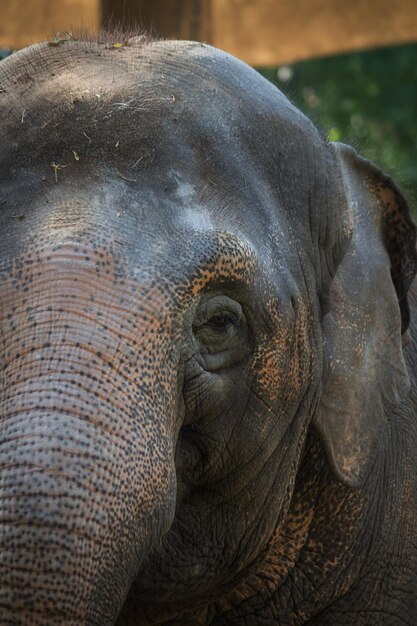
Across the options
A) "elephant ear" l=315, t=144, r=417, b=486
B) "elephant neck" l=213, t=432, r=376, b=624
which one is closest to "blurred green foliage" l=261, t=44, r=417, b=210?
"elephant ear" l=315, t=144, r=417, b=486

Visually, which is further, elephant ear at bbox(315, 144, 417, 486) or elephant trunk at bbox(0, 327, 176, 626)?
elephant ear at bbox(315, 144, 417, 486)

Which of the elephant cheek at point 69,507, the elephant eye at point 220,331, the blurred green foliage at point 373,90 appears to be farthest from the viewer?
the blurred green foliage at point 373,90

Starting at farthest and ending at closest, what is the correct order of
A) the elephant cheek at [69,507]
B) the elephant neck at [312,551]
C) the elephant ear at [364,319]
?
the elephant neck at [312,551] → the elephant ear at [364,319] → the elephant cheek at [69,507]

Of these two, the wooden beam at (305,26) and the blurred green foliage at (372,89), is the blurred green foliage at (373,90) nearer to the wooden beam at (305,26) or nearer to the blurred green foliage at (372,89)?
the blurred green foliage at (372,89)

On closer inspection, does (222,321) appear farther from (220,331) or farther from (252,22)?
(252,22)

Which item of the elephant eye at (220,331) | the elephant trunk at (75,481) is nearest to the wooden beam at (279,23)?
the elephant eye at (220,331)

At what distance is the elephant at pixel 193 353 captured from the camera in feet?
8.84

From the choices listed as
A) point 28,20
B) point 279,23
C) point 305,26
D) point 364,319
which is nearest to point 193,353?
point 364,319

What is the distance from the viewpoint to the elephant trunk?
8.50 feet

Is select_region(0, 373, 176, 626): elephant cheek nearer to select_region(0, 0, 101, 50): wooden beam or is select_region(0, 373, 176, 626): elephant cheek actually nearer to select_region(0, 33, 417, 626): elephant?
select_region(0, 33, 417, 626): elephant

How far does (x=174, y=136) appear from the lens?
11.1ft

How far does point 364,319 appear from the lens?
3.90 m

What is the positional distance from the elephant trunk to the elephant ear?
3.37ft

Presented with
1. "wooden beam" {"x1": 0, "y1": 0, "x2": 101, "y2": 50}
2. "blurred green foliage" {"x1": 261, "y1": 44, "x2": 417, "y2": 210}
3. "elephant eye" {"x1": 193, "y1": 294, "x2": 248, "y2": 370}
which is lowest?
"elephant eye" {"x1": 193, "y1": 294, "x2": 248, "y2": 370}
